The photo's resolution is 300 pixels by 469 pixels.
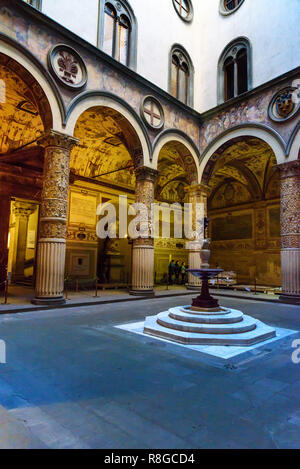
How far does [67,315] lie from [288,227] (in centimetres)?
845

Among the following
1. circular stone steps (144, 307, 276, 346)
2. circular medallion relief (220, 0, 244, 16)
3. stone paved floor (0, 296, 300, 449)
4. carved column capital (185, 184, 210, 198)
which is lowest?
stone paved floor (0, 296, 300, 449)

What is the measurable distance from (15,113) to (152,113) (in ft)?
17.8

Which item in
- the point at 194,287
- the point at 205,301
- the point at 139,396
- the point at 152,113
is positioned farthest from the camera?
the point at 194,287

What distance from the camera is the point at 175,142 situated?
13.4 m

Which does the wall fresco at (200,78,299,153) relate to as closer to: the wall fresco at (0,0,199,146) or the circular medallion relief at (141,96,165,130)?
the wall fresco at (0,0,199,146)

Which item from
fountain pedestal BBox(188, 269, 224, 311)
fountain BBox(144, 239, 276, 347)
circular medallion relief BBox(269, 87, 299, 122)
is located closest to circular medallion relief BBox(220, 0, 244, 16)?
circular medallion relief BBox(269, 87, 299, 122)

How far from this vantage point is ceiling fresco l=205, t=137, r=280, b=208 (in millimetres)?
14605

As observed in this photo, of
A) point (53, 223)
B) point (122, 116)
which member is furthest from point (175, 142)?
point (53, 223)

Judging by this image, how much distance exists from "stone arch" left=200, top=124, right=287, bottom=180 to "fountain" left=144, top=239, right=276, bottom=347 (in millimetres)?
7529

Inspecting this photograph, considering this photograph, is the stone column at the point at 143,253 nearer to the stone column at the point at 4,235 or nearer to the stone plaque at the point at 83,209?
the stone plaque at the point at 83,209

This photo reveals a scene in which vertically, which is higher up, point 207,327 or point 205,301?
point 205,301

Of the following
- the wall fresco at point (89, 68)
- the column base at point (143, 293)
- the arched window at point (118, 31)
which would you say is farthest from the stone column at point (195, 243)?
the arched window at point (118, 31)

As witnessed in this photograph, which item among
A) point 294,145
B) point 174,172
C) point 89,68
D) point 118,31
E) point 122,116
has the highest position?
point 118,31

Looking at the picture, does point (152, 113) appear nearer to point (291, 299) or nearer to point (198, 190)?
point (198, 190)
